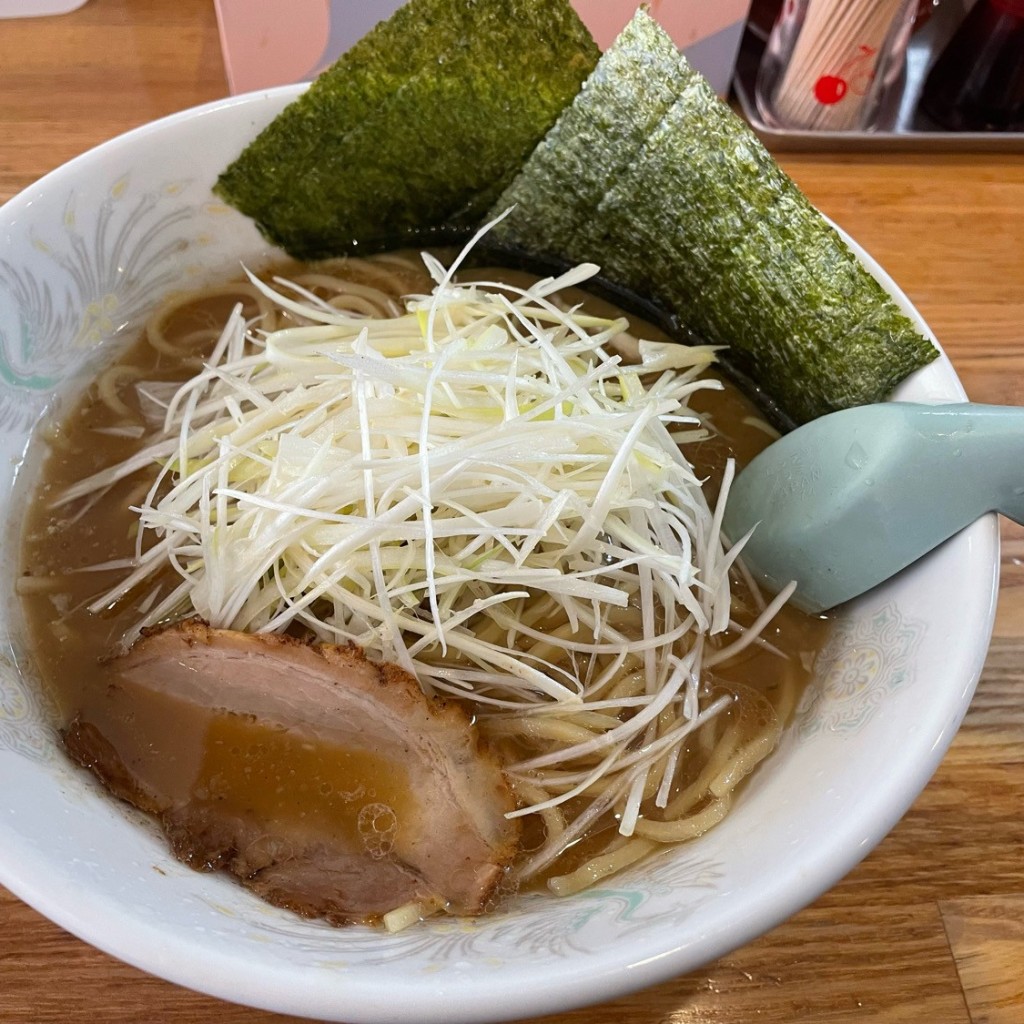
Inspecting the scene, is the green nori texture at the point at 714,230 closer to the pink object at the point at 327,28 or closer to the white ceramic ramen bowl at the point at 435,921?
the white ceramic ramen bowl at the point at 435,921

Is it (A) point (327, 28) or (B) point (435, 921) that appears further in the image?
(A) point (327, 28)

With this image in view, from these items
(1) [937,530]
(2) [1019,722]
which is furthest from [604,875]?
(2) [1019,722]

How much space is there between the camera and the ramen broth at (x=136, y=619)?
3.02ft

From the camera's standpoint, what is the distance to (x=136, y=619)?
1038mm

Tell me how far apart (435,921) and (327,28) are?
144 centimetres

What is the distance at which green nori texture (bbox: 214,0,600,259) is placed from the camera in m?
1.17

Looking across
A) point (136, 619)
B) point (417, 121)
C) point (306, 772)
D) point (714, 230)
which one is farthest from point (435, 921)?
point (417, 121)

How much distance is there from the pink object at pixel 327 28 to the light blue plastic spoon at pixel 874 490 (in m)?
0.91

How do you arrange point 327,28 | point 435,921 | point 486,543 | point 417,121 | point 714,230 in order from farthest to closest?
1. point 327,28
2. point 417,121
3. point 714,230
4. point 486,543
5. point 435,921

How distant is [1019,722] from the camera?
1109 mm

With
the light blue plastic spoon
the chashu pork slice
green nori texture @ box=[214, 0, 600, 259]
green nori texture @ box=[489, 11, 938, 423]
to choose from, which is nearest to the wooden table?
the chashu pork slice

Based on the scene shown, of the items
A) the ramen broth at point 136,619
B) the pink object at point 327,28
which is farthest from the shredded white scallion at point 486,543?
the pink object at point 327,28

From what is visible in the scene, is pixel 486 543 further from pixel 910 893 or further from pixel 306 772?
pixel 910 893

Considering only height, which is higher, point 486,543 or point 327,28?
point 327,28
